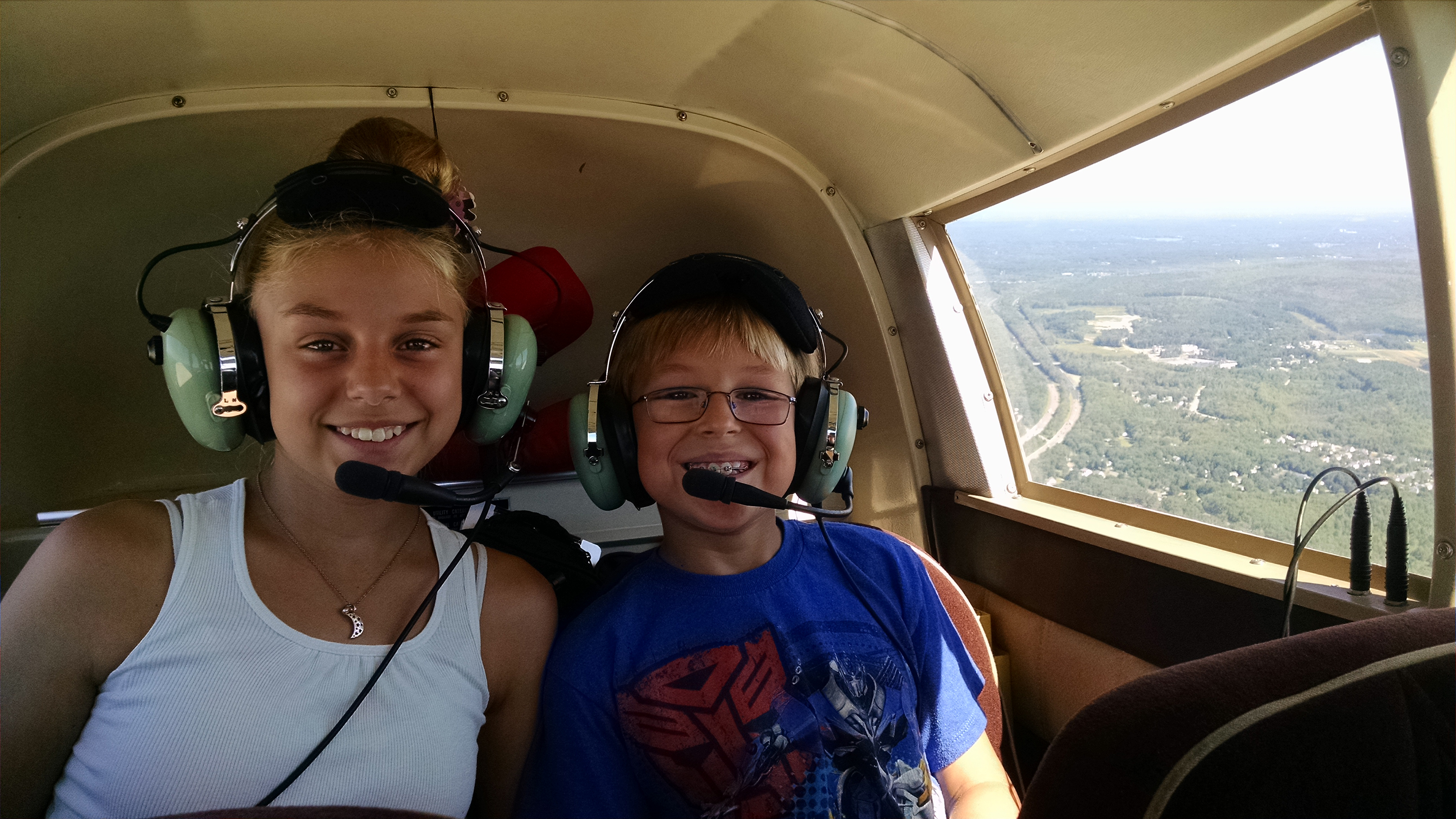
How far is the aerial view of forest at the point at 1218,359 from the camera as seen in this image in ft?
4.95

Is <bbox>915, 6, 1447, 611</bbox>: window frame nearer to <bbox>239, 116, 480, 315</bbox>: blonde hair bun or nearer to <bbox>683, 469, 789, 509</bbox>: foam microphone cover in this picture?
<bbox>683, 469, 789, 509</bbox>: foam microphone cover

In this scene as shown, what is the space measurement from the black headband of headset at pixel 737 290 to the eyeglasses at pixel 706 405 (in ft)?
0.51

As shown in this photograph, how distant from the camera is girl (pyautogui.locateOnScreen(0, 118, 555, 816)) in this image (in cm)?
111

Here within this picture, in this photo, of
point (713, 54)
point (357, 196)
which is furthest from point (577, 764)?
point (713, 54)

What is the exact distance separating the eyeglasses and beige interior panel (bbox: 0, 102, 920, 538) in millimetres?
947

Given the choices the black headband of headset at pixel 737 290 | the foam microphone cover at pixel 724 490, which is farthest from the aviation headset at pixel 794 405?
the foam microphone cover at pixel 724 490

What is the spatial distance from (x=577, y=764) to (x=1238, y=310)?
1775 mm

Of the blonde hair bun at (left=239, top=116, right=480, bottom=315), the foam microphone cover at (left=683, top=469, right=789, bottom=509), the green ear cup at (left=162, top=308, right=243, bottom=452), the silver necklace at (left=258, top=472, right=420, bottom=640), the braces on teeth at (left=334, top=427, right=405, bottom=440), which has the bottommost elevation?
the silver necklace at (left=258, top=472, right=420, bottom=640)

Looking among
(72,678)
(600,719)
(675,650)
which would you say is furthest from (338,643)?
(675,650)

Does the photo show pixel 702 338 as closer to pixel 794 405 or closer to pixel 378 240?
pixel 794 405

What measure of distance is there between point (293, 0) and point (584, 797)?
1.62 m

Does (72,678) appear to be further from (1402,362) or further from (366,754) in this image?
(1402,362)

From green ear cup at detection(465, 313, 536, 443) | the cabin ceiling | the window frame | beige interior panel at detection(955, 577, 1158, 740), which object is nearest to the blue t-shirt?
green ear cup at detection(465, 313, 536, 443)

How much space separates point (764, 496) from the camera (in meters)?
1.38
